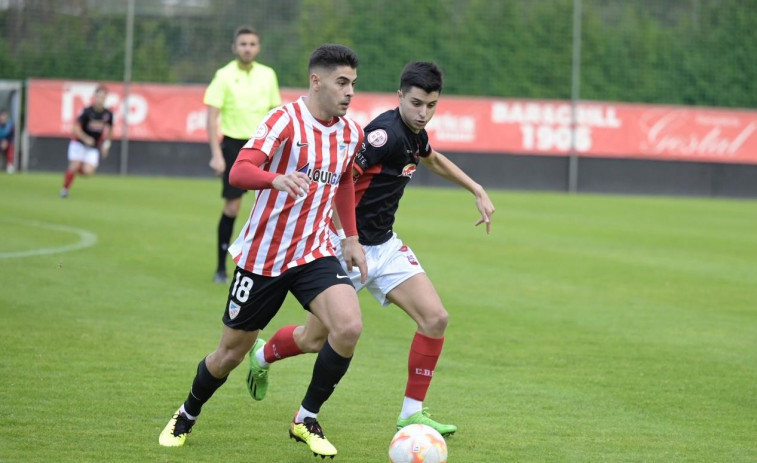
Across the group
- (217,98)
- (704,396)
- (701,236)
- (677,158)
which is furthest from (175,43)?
(704,396)

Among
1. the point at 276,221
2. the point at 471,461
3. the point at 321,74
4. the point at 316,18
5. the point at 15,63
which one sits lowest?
the point at 471,461

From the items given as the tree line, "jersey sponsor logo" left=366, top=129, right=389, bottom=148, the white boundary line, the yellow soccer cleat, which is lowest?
the yellow soccer cleat

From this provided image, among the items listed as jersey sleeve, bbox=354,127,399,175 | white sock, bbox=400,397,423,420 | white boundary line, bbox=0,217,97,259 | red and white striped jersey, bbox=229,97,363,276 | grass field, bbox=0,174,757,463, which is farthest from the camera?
white boundary line, bbox=0,217,97,259

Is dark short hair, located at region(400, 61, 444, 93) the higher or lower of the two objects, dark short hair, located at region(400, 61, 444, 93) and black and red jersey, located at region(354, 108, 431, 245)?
the higher

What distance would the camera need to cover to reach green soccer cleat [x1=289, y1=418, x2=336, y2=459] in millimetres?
5033

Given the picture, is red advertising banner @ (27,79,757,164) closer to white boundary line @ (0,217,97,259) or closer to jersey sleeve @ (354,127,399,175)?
white boundary line @ (0,217,97,259)

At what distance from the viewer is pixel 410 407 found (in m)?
5.61

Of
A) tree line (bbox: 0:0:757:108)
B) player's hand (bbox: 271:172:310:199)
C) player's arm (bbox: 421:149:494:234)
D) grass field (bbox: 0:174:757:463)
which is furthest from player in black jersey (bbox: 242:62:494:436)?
tree line (bbox: 0:0:757:108)

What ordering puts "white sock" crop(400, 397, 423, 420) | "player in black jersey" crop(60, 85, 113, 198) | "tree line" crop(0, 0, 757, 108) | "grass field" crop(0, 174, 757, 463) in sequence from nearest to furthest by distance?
"grass field" crop(0, 174, 757, 463), "white sock" crop(400, 397, 423, 420), "player in black jersey" crop(60, 85, 113, 198), "tree line" crop(0, 0, 757, 108)

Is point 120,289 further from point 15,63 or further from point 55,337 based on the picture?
point 15,63

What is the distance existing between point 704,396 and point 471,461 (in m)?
2.14

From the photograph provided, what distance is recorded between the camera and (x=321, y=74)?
519 centimetres

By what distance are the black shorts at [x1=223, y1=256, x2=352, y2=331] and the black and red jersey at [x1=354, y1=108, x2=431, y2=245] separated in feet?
2.77

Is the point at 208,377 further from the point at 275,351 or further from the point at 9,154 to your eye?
the point at 9,154
